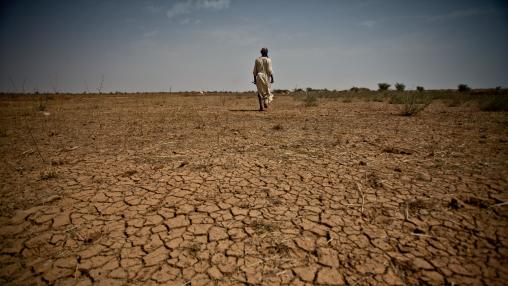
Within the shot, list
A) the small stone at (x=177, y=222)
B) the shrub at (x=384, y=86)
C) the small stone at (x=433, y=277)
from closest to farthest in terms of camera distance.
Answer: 1. the small stone at (x=433, y=277)
2. the small stone at (x=177, y=222)
3. the shrub at (x=384, y=86)

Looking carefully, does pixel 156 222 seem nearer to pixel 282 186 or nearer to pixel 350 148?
pixel 282 186

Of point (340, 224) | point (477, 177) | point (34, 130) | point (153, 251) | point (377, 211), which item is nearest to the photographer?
point (153, 251)

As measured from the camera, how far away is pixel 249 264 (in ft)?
4.66

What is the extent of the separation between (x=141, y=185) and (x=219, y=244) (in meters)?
1.25

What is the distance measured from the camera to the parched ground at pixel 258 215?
138 centimetres

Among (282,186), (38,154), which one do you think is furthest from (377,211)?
(38,154)

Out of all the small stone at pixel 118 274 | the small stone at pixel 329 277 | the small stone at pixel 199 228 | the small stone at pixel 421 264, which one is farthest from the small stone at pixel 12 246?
the small stone at pixel 421 264

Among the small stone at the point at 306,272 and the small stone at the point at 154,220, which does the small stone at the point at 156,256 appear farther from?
the small stone at the point at 306,272

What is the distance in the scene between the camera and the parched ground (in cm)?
138

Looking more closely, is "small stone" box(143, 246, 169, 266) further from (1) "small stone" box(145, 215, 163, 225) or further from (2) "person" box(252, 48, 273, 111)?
(2) "person" box(252, 48, 273, 111)

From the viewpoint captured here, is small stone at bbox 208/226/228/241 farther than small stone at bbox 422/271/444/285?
Yes

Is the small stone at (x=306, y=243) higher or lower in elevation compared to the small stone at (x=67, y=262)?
higher

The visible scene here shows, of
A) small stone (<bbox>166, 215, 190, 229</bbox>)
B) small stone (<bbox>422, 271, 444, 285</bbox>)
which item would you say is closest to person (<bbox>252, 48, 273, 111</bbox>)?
small stone (<bbox>166, 215, 190, 229</bbox>)

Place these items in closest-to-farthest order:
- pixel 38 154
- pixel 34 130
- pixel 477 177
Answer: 1. pixel 477 177
2. pixel 38 154
3. pixel 34 130
